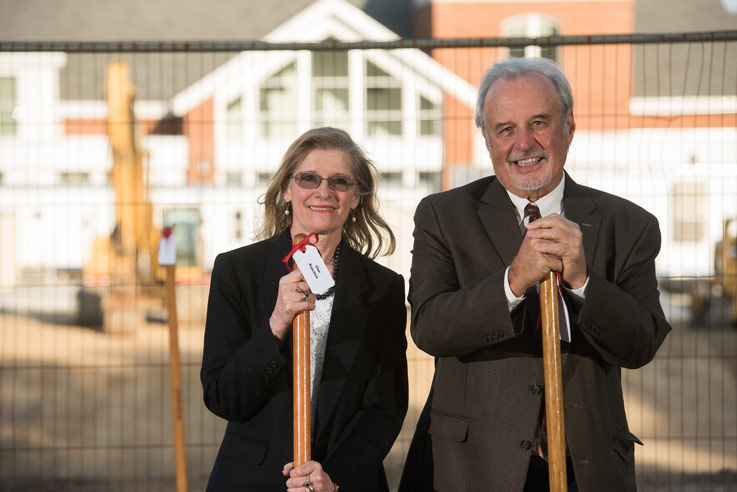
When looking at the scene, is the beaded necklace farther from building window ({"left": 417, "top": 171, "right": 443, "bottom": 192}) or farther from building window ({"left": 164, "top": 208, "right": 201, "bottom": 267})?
building window ({"left": 164, "top": 208, "right": 201, "bottom": 267})

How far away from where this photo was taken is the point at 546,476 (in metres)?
2.62

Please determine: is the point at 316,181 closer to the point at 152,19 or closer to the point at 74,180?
the point at 74,180

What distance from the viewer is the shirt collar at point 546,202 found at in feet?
8.83

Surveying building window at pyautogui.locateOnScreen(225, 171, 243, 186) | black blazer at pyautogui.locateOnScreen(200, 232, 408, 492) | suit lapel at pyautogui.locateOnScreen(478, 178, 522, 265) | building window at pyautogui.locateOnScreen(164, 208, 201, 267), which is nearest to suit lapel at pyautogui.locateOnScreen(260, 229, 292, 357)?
black blazer at pyautogui.locateOnScreen(200, 232, 408, 492)

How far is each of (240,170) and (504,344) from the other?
26.9ft

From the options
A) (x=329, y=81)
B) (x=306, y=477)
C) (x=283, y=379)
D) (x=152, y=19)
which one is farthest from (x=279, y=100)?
(x=306, y=477)

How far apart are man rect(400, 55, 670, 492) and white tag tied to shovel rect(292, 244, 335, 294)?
0.85 feet

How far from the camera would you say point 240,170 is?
414 inches

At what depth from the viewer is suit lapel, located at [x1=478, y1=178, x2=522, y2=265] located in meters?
2.64

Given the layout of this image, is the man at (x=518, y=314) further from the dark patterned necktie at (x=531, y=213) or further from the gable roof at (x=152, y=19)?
the gable roof at (x=152, y=19)

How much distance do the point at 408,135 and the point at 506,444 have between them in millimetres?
20429

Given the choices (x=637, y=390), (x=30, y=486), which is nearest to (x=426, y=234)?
(x=30, y=486)

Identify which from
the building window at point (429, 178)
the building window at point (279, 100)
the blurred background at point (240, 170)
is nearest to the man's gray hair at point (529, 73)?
the blurred background at point (240, 170)

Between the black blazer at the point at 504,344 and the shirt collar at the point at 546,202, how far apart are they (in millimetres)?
22
